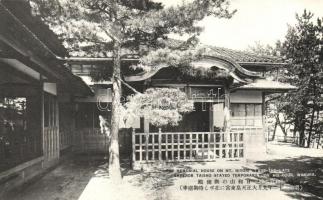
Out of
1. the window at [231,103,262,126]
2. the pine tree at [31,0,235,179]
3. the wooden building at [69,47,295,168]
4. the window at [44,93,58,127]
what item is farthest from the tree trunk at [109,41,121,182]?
the window at [231,103,262,126]

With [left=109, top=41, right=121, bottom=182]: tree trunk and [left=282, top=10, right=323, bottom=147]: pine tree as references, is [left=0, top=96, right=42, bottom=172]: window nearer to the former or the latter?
[left=109, top=41, right=121, bottom=182]: tree trunk

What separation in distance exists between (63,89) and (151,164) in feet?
17.4

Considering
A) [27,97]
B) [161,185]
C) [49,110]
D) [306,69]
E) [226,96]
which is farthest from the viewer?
[306,69]

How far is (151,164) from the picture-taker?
35.1ft

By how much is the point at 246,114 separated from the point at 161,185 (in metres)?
8.02

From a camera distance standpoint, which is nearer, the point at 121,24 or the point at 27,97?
the point at 121,24

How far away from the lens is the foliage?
334 inches

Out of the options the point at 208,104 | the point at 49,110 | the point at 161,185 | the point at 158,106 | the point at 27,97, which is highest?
the point at 27,97

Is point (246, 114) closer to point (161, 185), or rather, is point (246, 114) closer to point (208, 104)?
point (208, 104)

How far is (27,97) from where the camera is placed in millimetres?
9492

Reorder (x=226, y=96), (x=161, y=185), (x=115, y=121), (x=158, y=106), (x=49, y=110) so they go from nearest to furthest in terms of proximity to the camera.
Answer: (x=161, y=185) < (x=158, y=106) < (x=115, y=121) < (x=49, y=110) < (x=226, y=96)

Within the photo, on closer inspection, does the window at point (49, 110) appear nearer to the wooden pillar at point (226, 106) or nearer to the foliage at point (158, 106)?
the foliage at point (158, 106)

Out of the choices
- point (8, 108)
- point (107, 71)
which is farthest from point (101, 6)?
point (8, 108)

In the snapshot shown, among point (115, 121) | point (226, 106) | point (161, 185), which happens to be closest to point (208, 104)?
point (226, 106)
